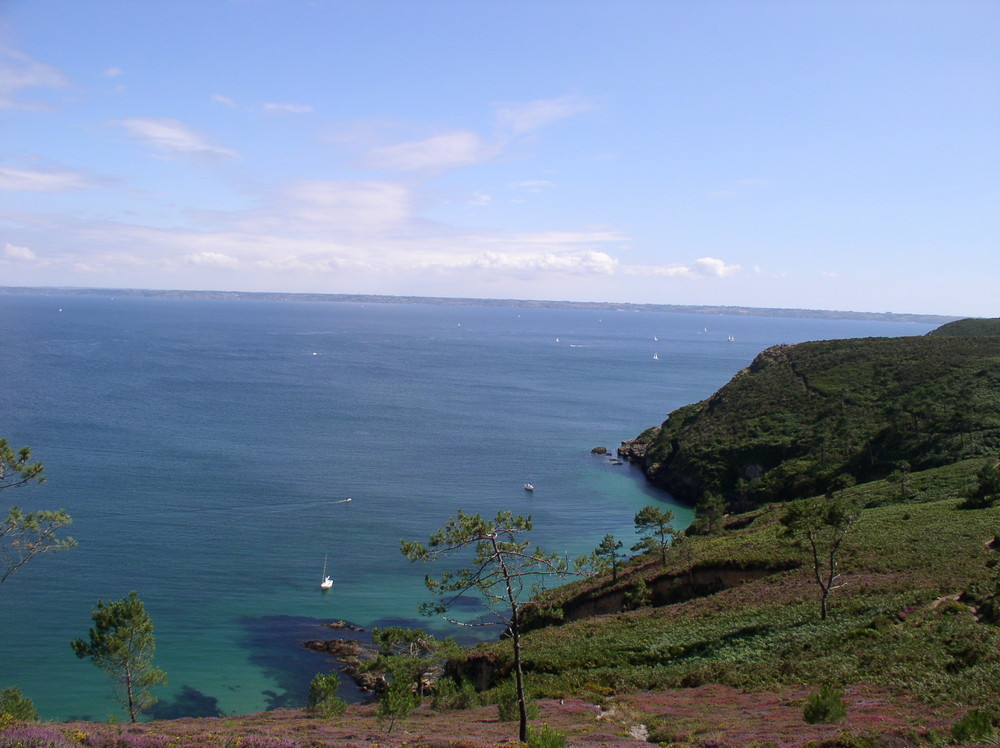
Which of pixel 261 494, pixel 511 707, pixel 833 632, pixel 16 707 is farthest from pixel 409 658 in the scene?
pixel 261 494

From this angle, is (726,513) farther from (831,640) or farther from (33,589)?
(33,589)

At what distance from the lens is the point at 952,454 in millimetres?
55281

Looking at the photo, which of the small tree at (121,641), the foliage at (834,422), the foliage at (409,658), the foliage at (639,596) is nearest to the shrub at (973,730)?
the foliage at (409,658)

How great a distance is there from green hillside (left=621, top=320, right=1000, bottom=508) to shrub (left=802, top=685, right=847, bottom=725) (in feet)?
139

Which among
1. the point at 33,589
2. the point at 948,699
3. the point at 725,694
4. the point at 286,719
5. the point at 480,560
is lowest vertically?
the point at 33,589

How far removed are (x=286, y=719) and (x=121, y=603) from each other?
7545 mm

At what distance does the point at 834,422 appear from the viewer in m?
69.6

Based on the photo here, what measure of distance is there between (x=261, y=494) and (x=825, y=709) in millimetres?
53862

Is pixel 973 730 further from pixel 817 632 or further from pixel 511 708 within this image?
pixel 817 632

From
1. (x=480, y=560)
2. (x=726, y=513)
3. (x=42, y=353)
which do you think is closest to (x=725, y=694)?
(x=480, y=560)

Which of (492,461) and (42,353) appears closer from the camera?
(492,461)

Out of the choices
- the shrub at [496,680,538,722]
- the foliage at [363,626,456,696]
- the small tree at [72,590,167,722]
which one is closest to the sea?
the foliage at [363,626,456,696]

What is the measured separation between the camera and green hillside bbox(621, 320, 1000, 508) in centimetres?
5991

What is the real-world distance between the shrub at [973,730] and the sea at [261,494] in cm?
2672
